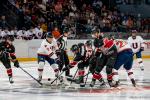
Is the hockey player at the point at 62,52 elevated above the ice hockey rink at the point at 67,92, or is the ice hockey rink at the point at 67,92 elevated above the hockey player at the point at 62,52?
the hockey player at the point at 62,52

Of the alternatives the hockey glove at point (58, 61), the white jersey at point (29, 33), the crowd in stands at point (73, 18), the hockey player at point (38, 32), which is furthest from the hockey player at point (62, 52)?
the hockey player at point (38, 32)

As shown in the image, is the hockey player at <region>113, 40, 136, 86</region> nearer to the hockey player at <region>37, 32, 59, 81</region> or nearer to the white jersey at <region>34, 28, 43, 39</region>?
the hockey player at <region>37, 32, 59, 81</region>

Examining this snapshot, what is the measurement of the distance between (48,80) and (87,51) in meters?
1.66

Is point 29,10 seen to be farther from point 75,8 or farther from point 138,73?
point 138,73

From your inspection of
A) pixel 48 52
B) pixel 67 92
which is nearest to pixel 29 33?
pixel 48 52

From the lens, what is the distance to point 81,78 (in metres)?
12.0

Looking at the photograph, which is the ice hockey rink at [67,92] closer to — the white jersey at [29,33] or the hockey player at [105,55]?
the hockey player at [105,55]

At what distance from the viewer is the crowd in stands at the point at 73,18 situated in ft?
69.1

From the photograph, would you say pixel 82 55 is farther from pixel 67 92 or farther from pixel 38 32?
pixel 38 32

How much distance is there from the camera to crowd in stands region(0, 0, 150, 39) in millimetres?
21047

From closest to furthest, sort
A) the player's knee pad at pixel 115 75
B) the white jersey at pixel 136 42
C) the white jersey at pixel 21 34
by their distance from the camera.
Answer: the player's knee pad at pixel 115 75
the white jersey at pixel 136 42
the white jersey at pixel 21 34

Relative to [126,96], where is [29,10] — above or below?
above

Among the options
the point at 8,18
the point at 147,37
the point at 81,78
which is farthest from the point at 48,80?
the point at 147,37

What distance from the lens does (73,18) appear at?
22.1 metres
